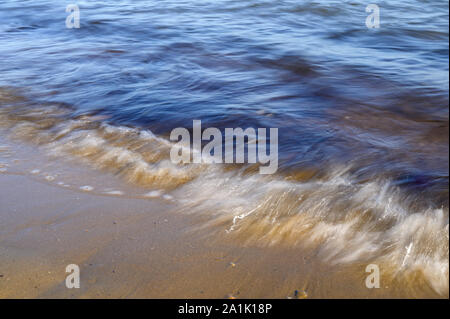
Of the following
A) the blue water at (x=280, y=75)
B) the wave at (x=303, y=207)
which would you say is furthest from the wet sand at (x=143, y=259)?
the blue water at (x=280, y=75)

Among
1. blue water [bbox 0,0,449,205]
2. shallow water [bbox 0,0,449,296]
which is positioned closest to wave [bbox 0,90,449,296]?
shallow water [bbox 0,0,449,296]

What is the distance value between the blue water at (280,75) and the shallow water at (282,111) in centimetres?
2

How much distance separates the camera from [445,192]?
107 inches

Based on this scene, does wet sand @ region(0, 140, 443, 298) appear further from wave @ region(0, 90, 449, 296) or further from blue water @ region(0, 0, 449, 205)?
blue water @ region(0, 0, 449, 205)

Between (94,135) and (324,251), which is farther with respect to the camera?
(94,135)

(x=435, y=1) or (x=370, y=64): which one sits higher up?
(x=435, y=1)

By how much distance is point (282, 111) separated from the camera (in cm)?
421

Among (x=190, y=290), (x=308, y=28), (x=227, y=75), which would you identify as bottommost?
(x=190, y=290)

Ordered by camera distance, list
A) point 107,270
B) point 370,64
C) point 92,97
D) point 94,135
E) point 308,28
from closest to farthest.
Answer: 1. point 107,270
2. point 94,135
3. point 92,97
4. point 370,64
5. point 308,28

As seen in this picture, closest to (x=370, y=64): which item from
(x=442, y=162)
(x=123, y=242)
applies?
(x=442, y=162)

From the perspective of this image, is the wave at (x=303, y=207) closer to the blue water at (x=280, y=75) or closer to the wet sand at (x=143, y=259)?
the wet sand at (x=143, y=259)

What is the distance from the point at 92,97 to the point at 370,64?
3.21m

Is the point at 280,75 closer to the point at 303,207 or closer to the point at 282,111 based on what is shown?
the point at 282,111

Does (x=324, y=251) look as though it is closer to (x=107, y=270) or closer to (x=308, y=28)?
(x=107, y=270)
